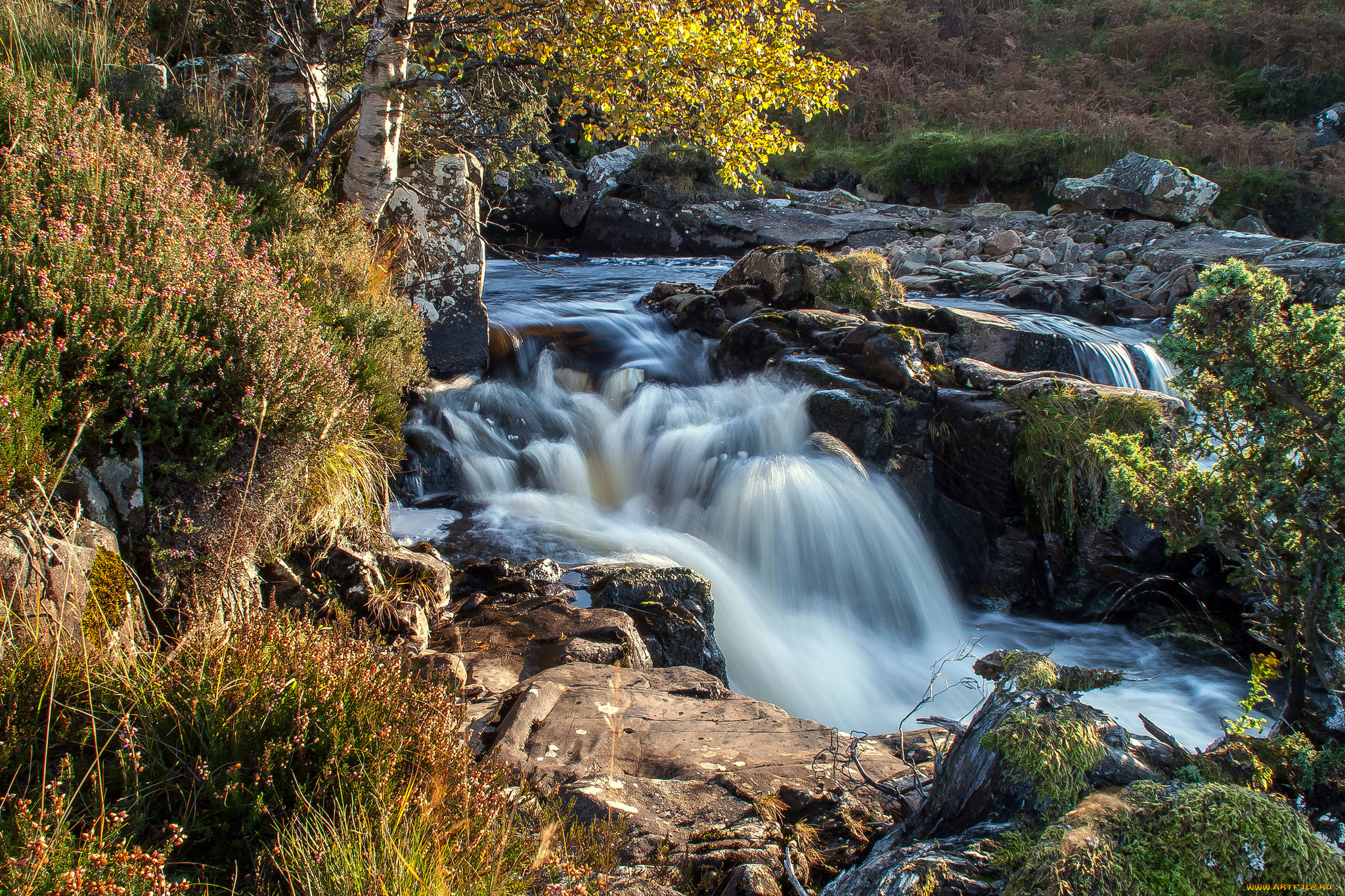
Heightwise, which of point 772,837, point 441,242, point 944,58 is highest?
point 944,58

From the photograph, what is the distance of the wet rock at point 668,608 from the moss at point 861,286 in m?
7.59

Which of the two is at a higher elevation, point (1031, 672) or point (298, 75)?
point (298, 75)

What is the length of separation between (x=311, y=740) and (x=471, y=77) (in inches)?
479

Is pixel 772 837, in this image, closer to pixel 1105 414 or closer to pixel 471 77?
pixel 1105 414

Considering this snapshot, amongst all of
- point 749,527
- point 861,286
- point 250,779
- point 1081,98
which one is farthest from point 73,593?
point 1081,98

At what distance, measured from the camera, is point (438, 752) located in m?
2.31

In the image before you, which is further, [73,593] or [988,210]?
[988,210]

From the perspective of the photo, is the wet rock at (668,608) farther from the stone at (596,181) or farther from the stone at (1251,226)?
the stone at (1251,226)

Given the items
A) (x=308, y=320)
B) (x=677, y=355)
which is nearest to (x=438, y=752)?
(x=308, y=320)

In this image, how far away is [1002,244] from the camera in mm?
20766

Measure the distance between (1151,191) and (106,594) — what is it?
1117 inches

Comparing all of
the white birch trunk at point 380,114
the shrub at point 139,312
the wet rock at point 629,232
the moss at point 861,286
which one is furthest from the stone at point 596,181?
the shrub at point 139,312

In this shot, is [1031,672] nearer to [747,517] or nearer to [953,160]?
[747,517]

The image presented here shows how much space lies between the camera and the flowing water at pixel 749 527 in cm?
606
